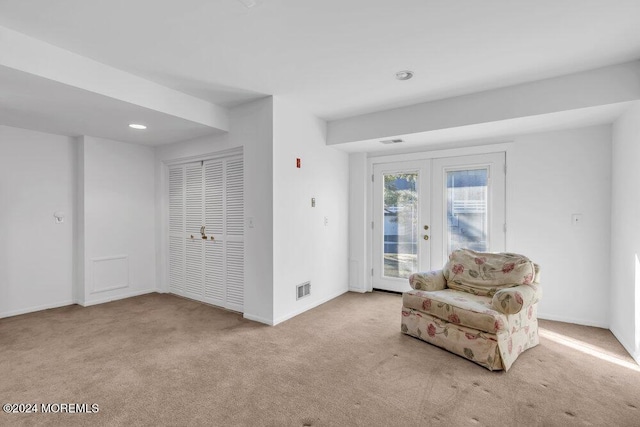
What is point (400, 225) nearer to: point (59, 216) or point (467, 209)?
point (467, 209)

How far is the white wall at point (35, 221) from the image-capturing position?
149 inches

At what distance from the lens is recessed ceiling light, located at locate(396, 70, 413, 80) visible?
2.91m

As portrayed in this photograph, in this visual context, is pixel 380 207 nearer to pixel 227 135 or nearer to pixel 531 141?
pixel 531 141

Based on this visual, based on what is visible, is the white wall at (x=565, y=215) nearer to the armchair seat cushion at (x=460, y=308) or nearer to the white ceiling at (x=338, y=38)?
the white ceiling at (x=338, y=38)

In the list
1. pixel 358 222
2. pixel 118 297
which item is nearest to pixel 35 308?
pixel 118 297

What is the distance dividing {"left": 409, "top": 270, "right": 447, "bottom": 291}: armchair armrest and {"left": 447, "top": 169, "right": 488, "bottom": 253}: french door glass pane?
1.13 meters

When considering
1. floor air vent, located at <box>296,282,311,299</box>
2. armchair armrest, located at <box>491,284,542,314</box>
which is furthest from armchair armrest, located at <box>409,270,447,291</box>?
floor air vent, located at <box>296,282,311,299</box>

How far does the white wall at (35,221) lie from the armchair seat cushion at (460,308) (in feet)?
14.8

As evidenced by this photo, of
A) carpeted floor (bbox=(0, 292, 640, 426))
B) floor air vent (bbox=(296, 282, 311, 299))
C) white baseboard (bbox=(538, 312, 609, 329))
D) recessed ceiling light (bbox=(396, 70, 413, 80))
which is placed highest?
recessed ceiling light (bbox=(396, 70, 413, 80))

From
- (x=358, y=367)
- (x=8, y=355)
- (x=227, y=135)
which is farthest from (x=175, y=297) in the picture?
(x=358, y=367)

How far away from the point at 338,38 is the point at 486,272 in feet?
8.49

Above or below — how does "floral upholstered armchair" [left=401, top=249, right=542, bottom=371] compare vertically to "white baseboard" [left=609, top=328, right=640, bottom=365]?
above

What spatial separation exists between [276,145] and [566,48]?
8.97 feet

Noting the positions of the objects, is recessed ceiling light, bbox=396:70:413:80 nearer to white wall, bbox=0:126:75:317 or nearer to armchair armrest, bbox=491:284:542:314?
armchair armrest, bbox=491:284:542:314
